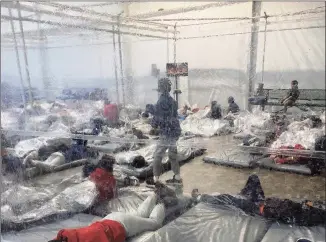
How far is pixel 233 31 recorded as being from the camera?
1.38 m

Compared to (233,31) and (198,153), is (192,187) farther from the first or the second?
(233,31)

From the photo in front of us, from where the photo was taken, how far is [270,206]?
1.15 meters

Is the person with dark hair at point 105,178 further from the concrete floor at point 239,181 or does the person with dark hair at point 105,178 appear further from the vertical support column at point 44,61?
the vertical support column at point 44,61

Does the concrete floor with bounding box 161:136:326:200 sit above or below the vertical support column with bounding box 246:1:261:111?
below

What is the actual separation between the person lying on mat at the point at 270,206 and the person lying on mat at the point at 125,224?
18 centimetres

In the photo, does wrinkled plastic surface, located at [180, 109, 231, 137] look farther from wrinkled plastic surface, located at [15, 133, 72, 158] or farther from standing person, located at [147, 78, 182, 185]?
wrinkled plastic surface, located at [15, 133, 72, 158]

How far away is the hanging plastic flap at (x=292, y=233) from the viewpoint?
101cm

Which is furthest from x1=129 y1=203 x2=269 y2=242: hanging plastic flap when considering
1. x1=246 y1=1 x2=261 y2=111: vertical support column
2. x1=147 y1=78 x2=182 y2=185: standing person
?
x1=246 y1=1 x2=261 y2=111: vertical support column

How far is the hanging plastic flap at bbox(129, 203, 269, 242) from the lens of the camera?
102cm

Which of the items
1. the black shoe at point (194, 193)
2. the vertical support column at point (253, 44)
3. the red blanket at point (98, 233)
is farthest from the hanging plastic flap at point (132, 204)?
the vertical support column at point (253, 44)

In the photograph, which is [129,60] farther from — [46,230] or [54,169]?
[54,169]

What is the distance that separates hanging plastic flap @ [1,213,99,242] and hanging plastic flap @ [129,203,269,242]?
0.87 feet

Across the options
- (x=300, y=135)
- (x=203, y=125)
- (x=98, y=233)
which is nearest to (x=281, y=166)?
(x=300, y=135)

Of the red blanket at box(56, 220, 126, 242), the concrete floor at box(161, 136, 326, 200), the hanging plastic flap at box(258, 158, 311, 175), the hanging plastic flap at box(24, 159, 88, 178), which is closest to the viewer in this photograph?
the red blanket at box(56, 220, 126, 242)
